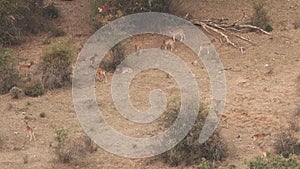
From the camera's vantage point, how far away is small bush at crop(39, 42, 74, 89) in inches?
556

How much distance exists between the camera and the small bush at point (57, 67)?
14.1m

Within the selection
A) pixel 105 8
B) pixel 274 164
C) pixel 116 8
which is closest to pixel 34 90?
pixel 105 8

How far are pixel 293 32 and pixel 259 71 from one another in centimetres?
304

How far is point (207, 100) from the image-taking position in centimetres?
1309

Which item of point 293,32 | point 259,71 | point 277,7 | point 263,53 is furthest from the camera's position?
point 277,7

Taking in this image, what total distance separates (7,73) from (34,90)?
38.6 inches

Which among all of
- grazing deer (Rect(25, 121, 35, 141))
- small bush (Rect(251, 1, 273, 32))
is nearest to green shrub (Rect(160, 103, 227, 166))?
grazing deer (Rect(25, 121, 35, 141))

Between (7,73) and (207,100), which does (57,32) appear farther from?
(207,100)

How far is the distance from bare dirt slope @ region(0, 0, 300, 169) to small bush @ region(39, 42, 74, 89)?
29 cm

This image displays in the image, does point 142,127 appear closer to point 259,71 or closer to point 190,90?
point 190,90

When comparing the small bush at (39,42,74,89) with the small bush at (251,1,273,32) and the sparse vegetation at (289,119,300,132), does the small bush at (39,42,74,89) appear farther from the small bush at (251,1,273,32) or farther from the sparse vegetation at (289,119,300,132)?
the small bush at (251,1,273,32)

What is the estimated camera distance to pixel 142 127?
1184 cm

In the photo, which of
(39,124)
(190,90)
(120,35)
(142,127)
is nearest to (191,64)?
(190,90)

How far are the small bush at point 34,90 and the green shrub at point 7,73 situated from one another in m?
0.49
